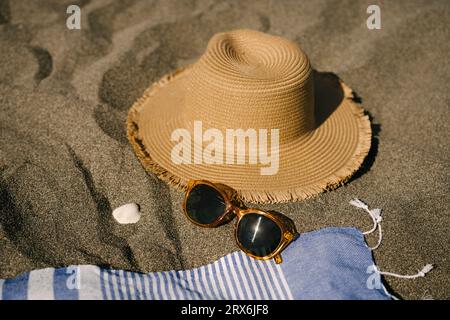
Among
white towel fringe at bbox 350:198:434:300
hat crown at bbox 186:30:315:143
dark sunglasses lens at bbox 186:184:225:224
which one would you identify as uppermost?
hat crown at bbox 186:30:315:143

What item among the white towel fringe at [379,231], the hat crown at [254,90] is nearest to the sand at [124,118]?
the white towel fringe at [379,231]

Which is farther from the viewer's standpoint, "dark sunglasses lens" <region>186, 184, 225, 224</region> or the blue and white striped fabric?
"dark sunglasses lens" <region>186, 184, 225, 224</region>

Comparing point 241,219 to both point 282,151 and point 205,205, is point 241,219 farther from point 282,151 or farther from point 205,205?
point 282,151

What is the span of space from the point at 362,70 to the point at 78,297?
1.85 m

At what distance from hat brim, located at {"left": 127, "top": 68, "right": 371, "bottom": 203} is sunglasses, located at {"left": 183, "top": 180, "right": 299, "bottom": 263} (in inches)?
3.2

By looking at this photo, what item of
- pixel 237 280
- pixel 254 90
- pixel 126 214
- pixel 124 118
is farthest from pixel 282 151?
pixel 124 118

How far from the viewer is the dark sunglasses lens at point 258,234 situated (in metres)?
1.51

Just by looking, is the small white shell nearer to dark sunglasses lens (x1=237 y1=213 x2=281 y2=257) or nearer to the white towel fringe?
dark sunglasses lens (x1=237 y1=213 x2=281 y2=257)

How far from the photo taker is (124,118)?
6.56ft

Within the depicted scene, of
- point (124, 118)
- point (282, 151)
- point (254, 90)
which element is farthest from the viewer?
point (124, 118)

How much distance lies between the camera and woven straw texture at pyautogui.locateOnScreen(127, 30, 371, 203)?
163cm

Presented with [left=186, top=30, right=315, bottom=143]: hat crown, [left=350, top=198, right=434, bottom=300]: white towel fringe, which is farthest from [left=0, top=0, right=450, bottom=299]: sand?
[left=186, top=30, right=315, bottom=143]: hat crown

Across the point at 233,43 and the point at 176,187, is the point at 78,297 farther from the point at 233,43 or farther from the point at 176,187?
the point at 233,43

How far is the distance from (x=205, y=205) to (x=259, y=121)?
396 millimetres
